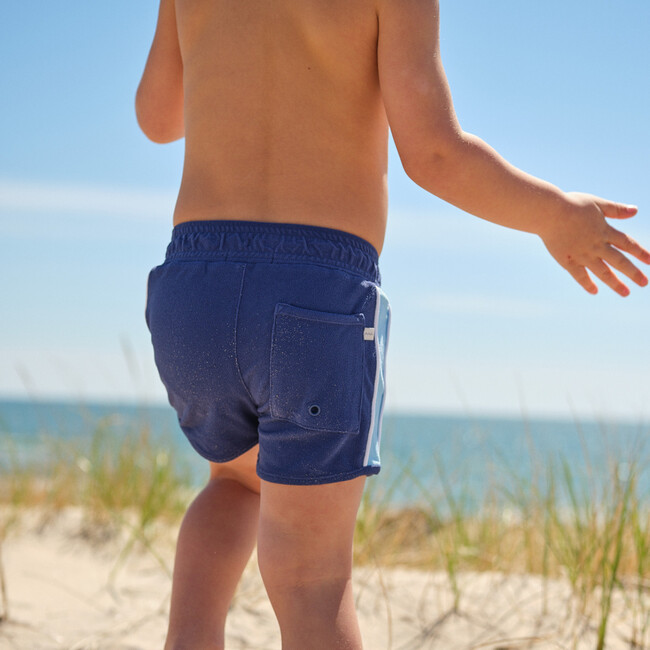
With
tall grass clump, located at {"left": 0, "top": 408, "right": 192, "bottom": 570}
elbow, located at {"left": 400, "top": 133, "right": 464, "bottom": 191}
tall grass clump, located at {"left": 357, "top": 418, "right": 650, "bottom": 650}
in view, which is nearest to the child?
elbow, located at {"left": 400, "top": 133, "right": 464, "bottom": 191}

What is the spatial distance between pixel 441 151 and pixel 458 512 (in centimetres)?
209

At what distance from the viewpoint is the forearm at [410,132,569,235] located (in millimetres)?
1256

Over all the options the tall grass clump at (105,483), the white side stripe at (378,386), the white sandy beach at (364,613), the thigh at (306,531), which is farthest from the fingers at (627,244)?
the tall grass clump at (105,483)

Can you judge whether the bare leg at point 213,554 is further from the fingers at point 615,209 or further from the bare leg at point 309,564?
the fingers at point 615,209

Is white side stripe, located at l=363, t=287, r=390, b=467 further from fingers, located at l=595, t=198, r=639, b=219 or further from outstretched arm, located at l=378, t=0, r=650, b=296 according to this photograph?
fingers, located at l=595, t=198, r=639, b=219

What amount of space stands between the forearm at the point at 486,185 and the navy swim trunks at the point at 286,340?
0.18 meters

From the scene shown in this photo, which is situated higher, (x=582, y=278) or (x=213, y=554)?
(x=582, y=278)

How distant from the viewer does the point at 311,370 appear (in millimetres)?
1182

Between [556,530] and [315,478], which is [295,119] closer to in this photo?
[315,478]

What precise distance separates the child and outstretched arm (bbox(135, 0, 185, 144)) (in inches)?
9.2

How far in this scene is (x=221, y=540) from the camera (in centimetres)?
146

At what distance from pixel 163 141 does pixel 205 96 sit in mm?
425

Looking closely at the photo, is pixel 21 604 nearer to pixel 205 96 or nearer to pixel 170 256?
pixel 170 256

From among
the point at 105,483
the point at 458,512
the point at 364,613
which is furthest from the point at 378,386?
the point at 105,483
